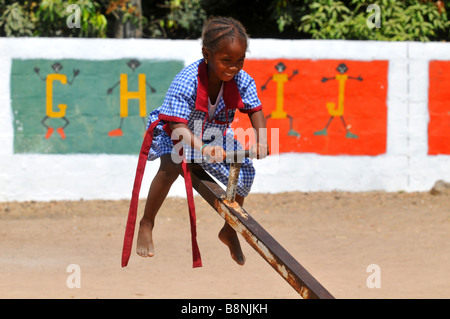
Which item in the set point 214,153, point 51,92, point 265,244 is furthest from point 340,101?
point 265,244

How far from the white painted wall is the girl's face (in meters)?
6.14

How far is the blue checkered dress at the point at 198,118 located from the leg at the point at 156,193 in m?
0.06

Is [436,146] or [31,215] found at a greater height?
[436,146]

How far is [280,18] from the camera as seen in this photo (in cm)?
1188

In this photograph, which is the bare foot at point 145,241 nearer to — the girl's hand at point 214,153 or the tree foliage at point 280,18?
the girl's hand at point 214,153

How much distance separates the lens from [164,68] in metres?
9.56

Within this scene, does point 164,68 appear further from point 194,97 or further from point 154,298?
point 194,97

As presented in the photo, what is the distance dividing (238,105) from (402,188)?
6.80 meters

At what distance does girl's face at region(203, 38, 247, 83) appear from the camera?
11.1 ft

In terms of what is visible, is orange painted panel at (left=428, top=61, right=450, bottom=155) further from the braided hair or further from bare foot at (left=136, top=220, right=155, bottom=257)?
the braided hair

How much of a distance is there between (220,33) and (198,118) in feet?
1.50

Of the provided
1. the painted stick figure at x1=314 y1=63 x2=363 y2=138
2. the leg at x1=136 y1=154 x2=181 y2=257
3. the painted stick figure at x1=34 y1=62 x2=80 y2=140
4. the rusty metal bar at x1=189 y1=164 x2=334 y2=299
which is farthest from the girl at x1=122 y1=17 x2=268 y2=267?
the painted stick figure at x1=314 y1=63 x2=363 y2=138

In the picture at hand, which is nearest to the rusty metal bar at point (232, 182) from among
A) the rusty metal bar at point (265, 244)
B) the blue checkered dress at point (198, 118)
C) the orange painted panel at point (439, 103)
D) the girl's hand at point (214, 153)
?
the rusty metal bar at point (265, 244)
